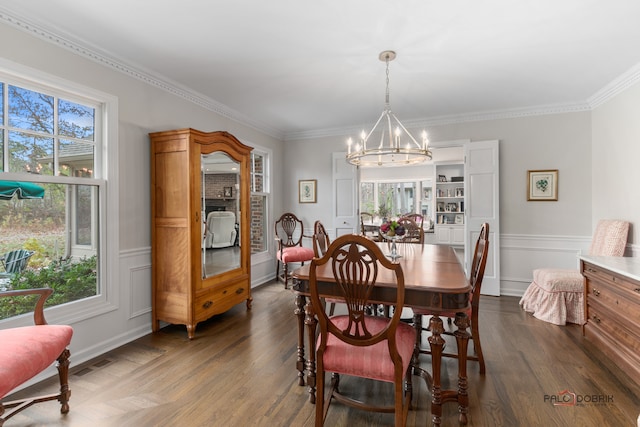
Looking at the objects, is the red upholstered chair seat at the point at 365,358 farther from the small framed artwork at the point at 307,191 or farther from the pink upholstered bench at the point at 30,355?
the small framed artwork at the point at 307,191

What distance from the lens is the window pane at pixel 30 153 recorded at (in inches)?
86.0

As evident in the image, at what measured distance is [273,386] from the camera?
85.6 inches

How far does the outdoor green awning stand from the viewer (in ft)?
6.93

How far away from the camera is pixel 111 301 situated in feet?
9.03

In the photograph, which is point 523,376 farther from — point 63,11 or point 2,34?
point 2,34

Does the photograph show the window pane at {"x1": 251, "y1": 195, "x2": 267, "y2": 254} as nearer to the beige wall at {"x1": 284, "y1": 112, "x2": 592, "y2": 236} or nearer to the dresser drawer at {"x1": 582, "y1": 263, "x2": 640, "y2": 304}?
the beige wall at {"x1": 284, "y1": 112, "x2": 592, "y2": 236}

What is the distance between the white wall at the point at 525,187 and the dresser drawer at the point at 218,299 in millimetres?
3536

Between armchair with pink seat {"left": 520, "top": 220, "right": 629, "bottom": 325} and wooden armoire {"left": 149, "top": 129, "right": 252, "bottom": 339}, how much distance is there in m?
3.43

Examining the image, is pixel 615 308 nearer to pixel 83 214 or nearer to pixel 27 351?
pixel 27 351

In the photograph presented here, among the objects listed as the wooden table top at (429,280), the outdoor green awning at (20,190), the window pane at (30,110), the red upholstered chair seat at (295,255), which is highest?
the window pane at (30,110)

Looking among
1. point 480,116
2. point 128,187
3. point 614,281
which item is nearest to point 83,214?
point 128,187

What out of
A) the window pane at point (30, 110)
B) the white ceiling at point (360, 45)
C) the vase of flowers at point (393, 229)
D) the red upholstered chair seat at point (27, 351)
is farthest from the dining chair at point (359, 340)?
the window pane at point (30, 110)

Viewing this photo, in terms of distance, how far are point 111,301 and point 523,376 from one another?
3355 millimetres

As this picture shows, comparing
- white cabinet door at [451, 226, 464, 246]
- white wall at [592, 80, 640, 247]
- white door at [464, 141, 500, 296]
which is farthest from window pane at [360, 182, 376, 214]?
white wall at [592, 80, 640, 247]
